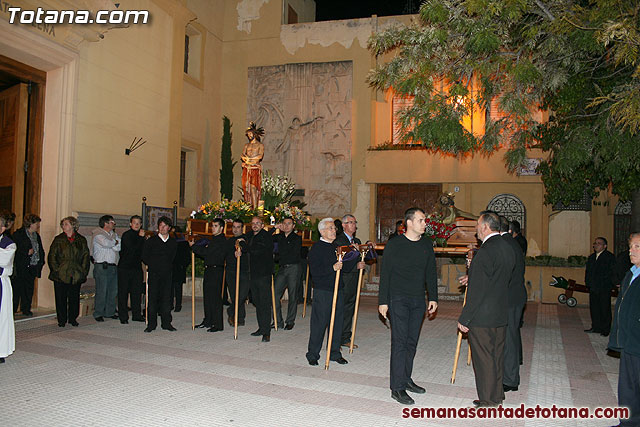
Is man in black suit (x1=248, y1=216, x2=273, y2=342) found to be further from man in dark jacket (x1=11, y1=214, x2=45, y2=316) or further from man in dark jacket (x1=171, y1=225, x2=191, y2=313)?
man in dark jacket (x1=11, y1=214, x2=45, y2=316)

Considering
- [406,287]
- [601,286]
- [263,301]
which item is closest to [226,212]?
[263,301]

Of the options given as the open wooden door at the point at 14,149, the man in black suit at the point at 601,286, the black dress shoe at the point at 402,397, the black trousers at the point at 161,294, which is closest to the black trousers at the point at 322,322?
the black dress shoe at the point at 402,397

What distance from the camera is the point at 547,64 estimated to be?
32.8ft

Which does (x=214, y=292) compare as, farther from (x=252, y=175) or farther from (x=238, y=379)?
(x=252, y=175)

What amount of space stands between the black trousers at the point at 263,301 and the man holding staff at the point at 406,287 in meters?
3.33

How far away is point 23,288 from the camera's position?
1060 centimetres

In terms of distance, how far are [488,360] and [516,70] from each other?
546 centimetres

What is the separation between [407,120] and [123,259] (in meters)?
6.07

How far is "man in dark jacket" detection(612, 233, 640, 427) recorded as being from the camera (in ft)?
16.1

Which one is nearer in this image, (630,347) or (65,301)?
(630,347)

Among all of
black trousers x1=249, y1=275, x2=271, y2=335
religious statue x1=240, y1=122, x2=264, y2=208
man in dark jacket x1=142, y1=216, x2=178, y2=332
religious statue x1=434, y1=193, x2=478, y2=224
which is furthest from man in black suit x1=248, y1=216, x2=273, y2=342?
religious statue x1=240, y1=122, x2=264, y2=208

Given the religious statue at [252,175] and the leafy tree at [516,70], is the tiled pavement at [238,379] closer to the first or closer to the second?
the leafy tree at [516,70]

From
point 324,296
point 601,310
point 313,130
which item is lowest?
point 601,310

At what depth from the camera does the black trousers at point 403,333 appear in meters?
5.83
